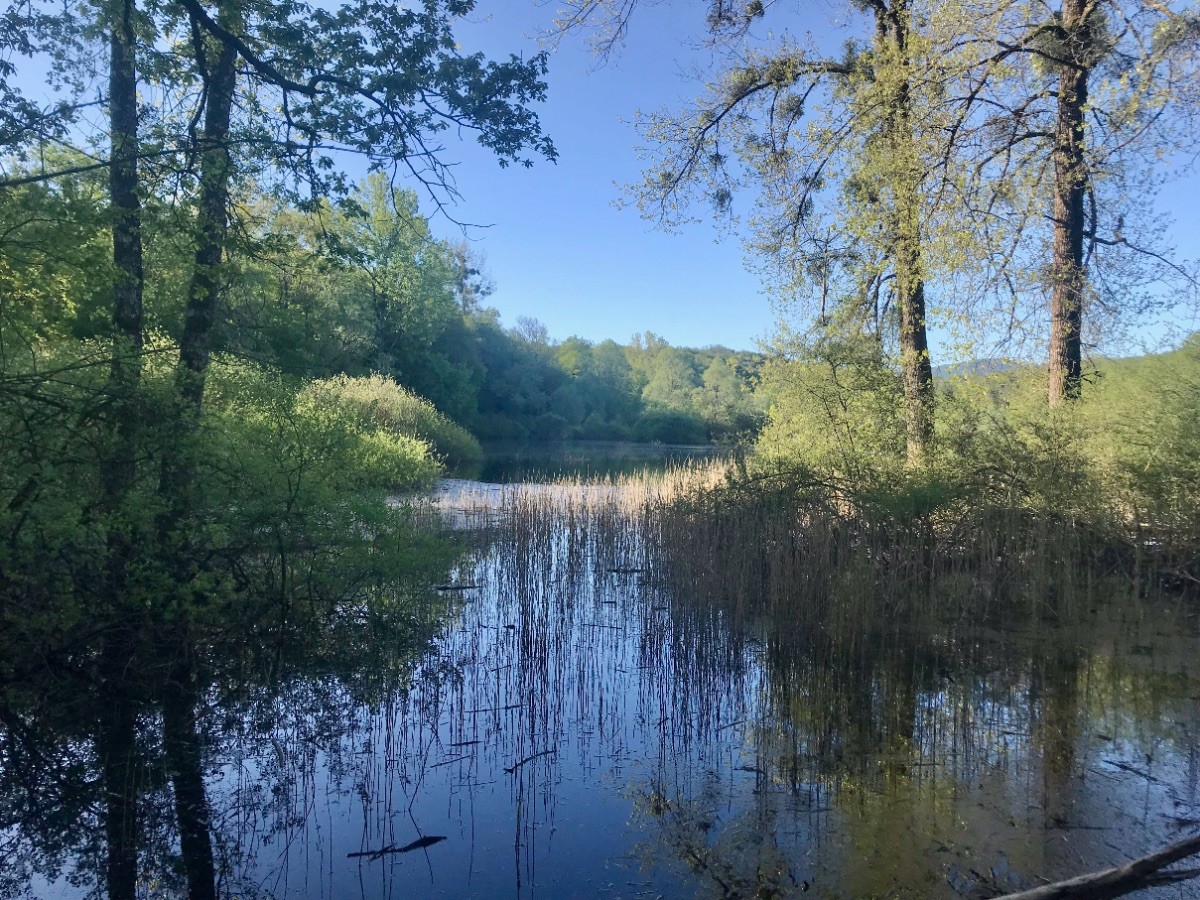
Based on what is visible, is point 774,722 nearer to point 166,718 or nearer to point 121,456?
point 166,718

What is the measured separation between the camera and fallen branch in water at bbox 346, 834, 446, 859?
135 inches

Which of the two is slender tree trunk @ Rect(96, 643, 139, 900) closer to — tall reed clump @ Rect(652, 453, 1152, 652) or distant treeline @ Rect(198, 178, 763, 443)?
distant treeline @ Rect(198, 178, 763, 443)

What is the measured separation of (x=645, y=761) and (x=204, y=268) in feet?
17.7

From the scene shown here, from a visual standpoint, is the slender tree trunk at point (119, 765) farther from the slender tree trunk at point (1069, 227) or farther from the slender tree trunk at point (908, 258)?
the slender tree trunk at point (1069, 227)

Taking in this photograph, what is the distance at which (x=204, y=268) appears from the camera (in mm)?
6133

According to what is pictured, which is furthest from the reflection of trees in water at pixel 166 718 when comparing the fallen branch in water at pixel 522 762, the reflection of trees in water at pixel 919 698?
the reflection of trees in water at pixel 919 698

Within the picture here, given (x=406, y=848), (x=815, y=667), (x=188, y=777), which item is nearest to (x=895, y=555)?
(x=815, y=667)

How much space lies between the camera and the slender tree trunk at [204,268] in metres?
5.55

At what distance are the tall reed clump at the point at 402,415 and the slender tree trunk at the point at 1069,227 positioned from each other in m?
15.8

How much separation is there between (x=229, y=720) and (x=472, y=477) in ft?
59.4

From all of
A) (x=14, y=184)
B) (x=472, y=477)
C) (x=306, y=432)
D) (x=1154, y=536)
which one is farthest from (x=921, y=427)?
(x=472, y=477)

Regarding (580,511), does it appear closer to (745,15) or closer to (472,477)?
(745,15)

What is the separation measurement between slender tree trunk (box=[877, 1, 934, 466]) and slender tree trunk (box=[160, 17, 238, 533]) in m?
8.33

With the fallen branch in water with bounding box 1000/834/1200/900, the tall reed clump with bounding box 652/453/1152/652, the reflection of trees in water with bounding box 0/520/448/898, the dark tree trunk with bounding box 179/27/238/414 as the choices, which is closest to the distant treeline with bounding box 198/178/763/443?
the dark tree trunk with bounding box 179/27/238/414
